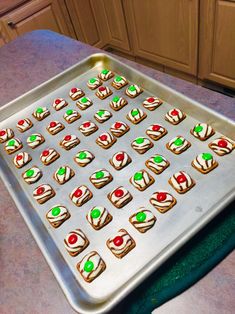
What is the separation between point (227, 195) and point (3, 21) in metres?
1.75

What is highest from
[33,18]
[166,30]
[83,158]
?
[83,158]

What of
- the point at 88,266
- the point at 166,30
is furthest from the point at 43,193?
the point at 166,30

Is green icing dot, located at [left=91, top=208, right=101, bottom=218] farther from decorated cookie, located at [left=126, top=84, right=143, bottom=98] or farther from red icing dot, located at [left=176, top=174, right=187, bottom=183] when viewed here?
decorated cookie, located at [left=126, top=84, right=143, bottom=98]

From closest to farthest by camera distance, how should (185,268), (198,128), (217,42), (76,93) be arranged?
(185,268)
(198,128)
(76,93)
(217,42)

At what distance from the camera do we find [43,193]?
0.72 metres

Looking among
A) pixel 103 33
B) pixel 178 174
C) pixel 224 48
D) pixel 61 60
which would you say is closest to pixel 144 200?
pixel 178 174


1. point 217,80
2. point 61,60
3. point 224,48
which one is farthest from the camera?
point 217,80

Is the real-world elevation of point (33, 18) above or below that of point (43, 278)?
below

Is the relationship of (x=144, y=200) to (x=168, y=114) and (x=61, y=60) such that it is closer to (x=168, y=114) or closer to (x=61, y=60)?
(x=168, y=114)

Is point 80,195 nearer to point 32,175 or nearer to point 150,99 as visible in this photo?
point 32,175

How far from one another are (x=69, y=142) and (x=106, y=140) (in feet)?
0.36

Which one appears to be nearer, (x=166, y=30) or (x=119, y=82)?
(x=119, y=82)

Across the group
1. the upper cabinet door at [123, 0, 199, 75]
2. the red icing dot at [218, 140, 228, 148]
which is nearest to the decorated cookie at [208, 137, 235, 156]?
the red icing dot at [218, 140, 228, 148]

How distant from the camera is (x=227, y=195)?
60cm
